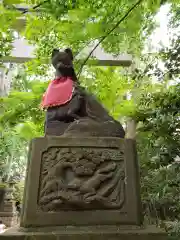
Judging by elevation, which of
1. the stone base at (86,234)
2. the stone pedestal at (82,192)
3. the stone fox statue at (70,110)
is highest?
the stone fox statue at (70,110)

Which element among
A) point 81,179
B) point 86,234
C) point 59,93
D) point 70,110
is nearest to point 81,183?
point 81,179

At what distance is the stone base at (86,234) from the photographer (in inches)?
88.9

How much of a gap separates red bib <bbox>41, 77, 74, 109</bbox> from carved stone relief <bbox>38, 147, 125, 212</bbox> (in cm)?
64

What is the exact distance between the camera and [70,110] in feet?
10.2

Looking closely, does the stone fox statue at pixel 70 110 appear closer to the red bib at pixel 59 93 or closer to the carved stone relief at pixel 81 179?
the red bib at pixel 59 93

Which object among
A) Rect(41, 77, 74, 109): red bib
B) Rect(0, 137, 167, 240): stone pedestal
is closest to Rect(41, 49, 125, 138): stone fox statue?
Rect(41, 77, 74, 109): red bib

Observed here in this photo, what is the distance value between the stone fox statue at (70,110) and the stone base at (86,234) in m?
1.02

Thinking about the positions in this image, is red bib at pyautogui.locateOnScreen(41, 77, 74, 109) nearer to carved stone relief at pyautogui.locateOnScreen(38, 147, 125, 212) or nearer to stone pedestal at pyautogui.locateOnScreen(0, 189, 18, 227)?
carved stone relief at pyautogui.locateOnScreen(38, 147, 125, 212)

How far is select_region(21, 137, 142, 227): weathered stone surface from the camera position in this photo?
2.52 metres

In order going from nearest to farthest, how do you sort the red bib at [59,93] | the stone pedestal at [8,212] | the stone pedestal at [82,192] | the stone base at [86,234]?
the stone base at [86,234], the stone pedestal at [82,192], the red bib at [59,93], the stone pedestal at [8,212]

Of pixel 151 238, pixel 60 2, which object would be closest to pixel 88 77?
pixel 60 2

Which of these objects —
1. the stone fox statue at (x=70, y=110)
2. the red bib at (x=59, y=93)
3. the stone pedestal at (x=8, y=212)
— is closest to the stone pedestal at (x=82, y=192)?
the stone fox statue at (x=70, y=110)

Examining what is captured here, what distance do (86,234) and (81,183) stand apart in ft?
1.70

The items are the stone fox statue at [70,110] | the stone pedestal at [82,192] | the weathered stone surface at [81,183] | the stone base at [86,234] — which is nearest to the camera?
the stone base at [86,234]
